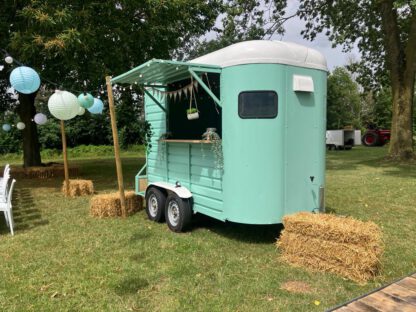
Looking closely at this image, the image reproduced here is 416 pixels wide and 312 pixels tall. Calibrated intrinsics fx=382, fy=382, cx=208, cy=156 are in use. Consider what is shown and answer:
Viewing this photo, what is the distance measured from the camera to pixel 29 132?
14414 millimetres

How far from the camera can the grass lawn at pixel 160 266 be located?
3.71m

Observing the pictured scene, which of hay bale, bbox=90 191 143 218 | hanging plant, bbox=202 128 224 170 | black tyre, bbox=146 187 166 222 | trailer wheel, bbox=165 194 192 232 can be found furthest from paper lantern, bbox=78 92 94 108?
hanging plant, bbox=202 128 224 170

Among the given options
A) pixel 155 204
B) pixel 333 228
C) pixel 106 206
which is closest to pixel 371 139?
pixel 155 204

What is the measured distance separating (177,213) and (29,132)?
10.5m

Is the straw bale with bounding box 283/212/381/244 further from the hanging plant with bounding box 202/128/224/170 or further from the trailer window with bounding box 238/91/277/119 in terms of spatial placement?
the trailer window with bounding box 238/91/277/119

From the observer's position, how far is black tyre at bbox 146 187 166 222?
258 inches

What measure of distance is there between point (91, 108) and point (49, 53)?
1.65 m

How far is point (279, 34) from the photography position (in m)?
18.8

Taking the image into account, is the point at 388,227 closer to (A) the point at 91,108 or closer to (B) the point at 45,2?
(A) the point at 91,108

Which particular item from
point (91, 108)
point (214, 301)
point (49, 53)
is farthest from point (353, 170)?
point (214, 301)

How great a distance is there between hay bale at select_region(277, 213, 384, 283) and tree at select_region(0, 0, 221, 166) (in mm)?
6857

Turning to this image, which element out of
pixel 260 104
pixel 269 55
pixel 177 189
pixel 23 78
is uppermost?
pixel 23 78

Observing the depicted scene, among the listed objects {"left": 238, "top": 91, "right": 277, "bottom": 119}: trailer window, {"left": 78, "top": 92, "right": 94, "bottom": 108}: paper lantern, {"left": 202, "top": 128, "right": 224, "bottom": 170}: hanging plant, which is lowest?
{"left": 202, "top": 128, "right": 224, "bottom": 170}: hanging plant

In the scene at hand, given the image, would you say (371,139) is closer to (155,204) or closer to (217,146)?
(155,204)
